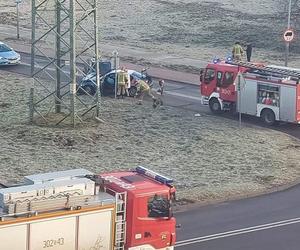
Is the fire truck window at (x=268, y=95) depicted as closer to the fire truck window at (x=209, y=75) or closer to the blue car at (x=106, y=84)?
the fire truck window at (x=209, y=75)

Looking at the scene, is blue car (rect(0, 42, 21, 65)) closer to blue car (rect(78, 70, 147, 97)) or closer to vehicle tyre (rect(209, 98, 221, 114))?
blue car (rect(78, 70, 147, 97))

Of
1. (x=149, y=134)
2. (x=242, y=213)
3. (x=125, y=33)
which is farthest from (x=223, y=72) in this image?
(x=125, y=33)

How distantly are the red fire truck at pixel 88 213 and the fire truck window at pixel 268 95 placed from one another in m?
16.8

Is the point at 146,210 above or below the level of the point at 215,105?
above

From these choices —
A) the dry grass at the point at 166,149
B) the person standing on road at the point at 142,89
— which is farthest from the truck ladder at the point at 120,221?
the person standing on road at the point at 142,89

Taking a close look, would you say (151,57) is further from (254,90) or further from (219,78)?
(254,90)

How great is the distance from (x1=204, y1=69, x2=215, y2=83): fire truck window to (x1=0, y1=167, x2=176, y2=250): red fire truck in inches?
734

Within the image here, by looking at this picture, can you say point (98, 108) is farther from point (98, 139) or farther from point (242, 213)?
point (242, 213)

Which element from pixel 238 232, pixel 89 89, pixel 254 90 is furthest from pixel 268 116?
pixel 238 232

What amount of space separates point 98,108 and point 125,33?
27.9 m

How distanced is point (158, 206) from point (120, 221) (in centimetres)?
100

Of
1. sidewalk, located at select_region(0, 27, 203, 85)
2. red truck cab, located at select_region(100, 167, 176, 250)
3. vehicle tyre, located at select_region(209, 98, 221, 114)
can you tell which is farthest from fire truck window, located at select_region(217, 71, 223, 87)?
red truck cab, located at select_region(100, 167, 176, 250)

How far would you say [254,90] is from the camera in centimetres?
3638

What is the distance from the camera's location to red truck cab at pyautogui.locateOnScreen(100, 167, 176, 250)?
18.6 metres
